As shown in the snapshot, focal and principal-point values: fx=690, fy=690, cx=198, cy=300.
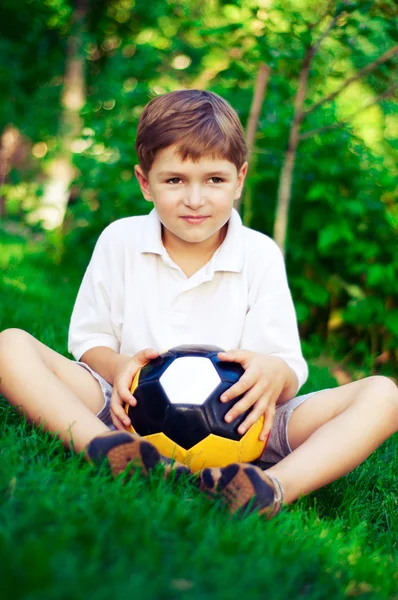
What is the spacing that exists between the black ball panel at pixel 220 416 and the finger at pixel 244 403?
16mm

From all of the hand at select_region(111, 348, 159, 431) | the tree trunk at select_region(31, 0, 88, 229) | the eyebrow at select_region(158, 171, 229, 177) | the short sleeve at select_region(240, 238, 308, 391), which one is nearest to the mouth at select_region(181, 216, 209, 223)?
the eyebrow at select_region(158, 171, 229, 177)

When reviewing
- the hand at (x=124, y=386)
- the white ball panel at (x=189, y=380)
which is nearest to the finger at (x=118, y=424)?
the hand at (x=124, y=386)

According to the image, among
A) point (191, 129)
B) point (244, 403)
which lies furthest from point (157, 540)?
point (191, 129)

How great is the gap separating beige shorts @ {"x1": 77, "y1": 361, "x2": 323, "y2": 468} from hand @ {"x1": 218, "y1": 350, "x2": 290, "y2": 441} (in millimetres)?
165

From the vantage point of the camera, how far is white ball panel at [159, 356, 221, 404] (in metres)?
2.15

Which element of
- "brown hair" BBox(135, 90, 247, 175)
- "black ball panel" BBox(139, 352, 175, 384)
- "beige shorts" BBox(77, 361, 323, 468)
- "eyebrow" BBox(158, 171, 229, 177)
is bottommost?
"beige shorts" BBox(77, 361, 323, 468)

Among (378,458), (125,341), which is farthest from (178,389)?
(378,458)

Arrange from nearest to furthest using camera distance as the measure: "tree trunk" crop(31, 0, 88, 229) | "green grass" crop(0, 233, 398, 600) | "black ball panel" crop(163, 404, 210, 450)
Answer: "green grass" crop(0, 233, 398, 600), "black ball panel" crop(163, 404, 210, 450), "tree trunk" crop(31, 0, 88, 229)

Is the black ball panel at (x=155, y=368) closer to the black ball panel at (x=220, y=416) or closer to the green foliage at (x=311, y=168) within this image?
the black ball panel at (x=220, y=416)

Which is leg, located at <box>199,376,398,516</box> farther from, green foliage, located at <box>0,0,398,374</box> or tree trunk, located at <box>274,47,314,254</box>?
green foliage, located at <box>0,0,398,374</box>

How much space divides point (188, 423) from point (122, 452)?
263 millimetres

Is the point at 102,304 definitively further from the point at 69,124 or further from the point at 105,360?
the point at 69,124

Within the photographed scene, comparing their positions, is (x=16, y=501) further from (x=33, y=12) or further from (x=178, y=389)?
(x=33, y=12)

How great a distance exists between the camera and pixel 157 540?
5.03ft
